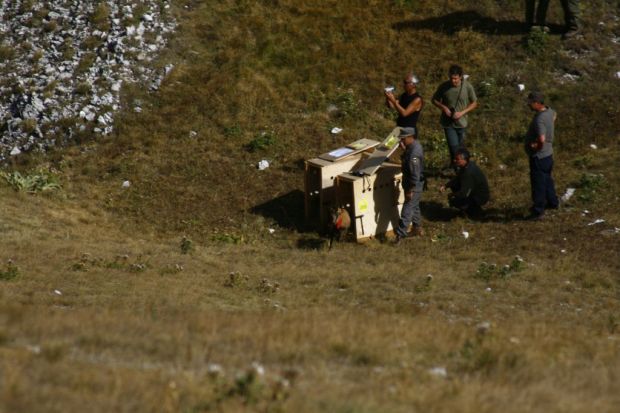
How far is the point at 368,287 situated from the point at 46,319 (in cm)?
523

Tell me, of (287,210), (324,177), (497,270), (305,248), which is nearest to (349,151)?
(324,177)

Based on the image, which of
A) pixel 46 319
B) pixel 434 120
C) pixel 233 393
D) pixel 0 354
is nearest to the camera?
pixel 233 393

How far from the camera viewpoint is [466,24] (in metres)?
23.2

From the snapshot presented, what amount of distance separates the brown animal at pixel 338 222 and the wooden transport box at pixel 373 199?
209 millimetres

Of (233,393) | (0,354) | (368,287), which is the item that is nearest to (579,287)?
(368,287)

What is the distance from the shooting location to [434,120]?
20.4 m

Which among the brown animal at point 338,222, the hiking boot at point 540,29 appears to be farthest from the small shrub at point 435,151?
the hiking boot at point 540,29

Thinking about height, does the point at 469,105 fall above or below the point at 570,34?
below

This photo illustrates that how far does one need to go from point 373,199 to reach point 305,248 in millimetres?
1549

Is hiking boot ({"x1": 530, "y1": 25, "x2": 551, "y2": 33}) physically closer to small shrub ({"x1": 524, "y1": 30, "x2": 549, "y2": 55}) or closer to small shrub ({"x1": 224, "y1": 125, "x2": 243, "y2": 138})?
small shrub ({"x1": 524, "y1": 30, "x2": 549, "y2": 55})

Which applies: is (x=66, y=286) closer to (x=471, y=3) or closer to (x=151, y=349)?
(x=151, y=349)

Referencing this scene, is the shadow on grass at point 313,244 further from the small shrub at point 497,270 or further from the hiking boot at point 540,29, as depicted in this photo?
the hiking boot at point 540,29

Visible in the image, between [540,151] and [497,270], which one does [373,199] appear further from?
[540,151]

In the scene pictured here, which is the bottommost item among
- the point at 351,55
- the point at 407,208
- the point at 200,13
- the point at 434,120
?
the point at 407,208
